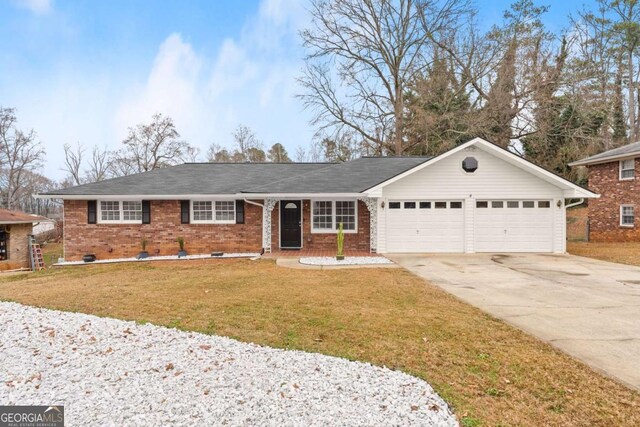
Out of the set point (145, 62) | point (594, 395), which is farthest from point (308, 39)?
point (594, 395)

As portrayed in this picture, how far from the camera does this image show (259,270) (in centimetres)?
979

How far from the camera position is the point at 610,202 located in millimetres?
17438

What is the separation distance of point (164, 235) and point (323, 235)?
6.37m

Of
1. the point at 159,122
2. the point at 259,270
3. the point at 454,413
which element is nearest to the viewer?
the point at 454,413

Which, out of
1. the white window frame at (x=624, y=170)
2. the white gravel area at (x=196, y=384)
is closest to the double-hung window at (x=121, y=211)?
the white gravel area at (x=196, y=384)

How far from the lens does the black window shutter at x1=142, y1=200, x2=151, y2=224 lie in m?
13.4

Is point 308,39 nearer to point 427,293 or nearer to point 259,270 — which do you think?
point 259,270

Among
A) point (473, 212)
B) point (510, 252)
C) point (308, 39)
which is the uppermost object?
point (308, 39)

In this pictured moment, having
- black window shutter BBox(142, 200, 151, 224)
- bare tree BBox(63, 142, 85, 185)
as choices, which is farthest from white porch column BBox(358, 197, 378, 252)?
bare tree BBox(63, 142, 85, 185)

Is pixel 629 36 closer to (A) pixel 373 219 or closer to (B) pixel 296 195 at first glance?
(A) pixel 373 219

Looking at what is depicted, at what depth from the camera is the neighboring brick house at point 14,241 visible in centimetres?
1842

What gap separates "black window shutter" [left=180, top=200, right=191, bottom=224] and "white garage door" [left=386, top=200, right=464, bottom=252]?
7.91 metres

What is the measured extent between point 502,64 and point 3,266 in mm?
33397

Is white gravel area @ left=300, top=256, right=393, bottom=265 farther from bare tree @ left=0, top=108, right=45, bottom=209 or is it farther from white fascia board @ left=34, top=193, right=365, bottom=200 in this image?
bare tree @ left=0, top=108, right=45, bottom=209
